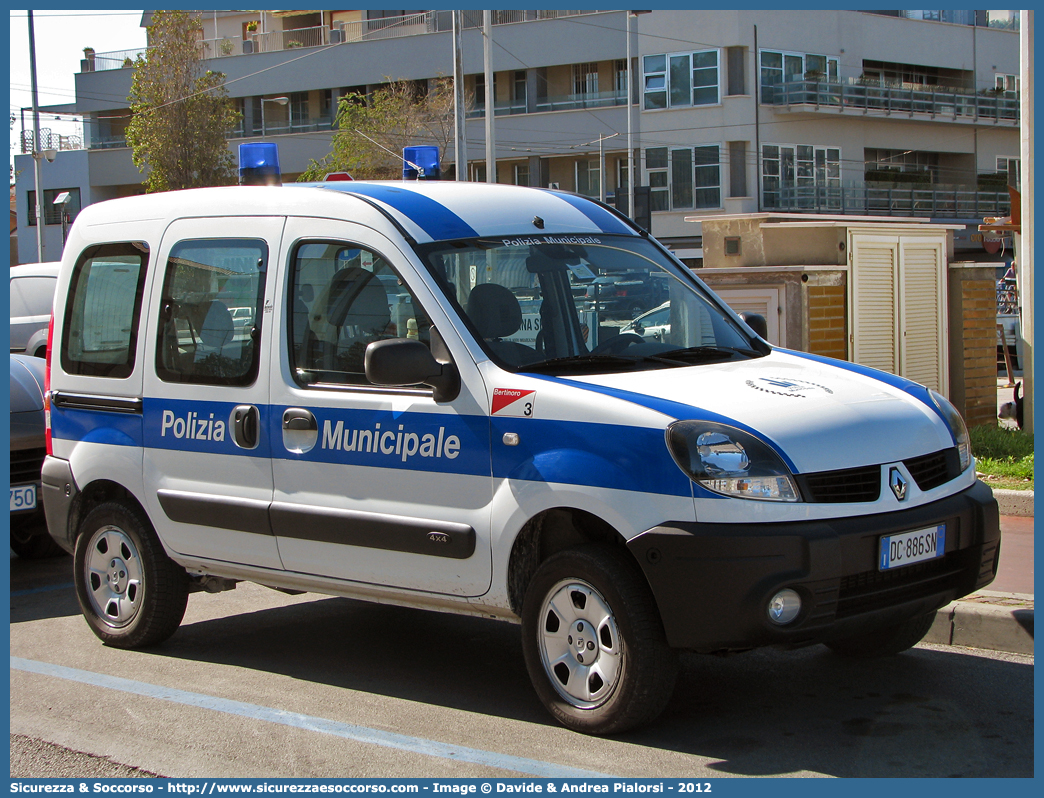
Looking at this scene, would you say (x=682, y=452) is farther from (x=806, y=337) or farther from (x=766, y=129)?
(x=766, y=129)

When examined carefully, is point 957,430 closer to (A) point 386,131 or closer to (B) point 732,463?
(B) point 732,463

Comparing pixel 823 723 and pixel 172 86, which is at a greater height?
pixel 172 86

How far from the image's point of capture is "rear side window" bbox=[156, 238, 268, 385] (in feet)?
18.0

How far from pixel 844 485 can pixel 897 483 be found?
26 cm

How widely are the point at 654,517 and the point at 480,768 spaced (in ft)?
3.49

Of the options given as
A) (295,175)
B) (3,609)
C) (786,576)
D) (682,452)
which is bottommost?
(3,609)

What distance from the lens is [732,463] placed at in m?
4.21

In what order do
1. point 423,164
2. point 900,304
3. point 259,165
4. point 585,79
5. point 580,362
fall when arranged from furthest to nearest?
point 585,79
point 900,304
point 423,164
point 259,165
point 580,362

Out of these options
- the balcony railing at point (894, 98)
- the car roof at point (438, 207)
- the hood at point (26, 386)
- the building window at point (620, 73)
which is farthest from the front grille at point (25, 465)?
the building window at point (620, 73)

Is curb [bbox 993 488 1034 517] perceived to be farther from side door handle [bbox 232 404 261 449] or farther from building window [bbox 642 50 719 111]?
building window [bbox 642 50 719 111]

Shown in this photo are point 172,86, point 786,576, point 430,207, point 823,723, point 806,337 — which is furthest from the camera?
point 172,86

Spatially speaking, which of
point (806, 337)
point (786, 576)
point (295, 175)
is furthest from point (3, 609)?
point (295, 175)

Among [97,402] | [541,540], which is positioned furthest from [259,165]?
[541,540]

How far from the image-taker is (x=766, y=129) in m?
47.9
